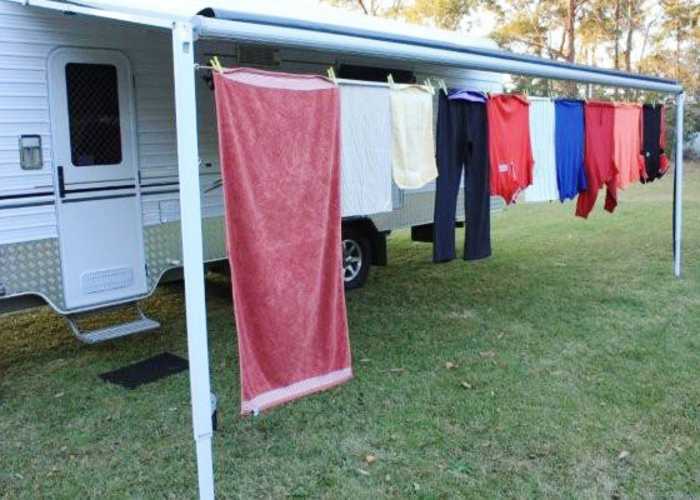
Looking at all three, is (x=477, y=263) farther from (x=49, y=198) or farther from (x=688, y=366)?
(x=49, y=198)

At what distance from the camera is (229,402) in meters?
4.43

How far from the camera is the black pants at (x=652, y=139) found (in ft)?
23.7

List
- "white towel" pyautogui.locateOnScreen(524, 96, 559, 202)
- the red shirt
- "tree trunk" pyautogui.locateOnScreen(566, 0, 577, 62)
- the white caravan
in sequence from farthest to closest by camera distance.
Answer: "tree trunk" pyautogui.locateOnScreen(566, 0, 577, 62)
"white towel" pyautogui.locateOnScreen(524, 96, 559, 202)
the red shirt
the white caravan

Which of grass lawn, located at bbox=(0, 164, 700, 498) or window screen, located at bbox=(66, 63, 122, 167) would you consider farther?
window screen, located at bbox=(66, 63, 122, 167)

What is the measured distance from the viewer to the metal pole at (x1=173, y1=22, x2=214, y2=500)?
3.07 m

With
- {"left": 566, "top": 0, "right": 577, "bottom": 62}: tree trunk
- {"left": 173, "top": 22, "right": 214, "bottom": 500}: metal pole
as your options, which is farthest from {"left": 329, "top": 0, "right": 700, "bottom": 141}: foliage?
{"left": 173, "top": 22, "right": 214, "bottom": 500}: metal pole

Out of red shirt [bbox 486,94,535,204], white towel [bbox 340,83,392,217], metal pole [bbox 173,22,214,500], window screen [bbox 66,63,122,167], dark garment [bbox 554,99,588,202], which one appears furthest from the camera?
dark garment [bbox 554,99,588,202]

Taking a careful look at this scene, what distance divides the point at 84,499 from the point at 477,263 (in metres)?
6.00

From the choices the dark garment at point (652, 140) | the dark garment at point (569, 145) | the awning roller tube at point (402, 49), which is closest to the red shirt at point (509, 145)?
the awning roller tube at point (402, 49)

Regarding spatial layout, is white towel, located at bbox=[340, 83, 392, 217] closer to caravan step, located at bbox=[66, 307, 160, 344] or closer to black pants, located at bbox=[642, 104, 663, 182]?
caravan step, located at bbox=[66, 307, 160, 344]

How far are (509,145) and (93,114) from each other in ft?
10.1

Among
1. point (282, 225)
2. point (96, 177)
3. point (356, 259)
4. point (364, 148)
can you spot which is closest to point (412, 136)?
point (364, 148)

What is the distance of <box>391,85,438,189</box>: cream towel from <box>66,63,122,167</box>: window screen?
6.70 feet

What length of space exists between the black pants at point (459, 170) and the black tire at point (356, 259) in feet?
6.57
